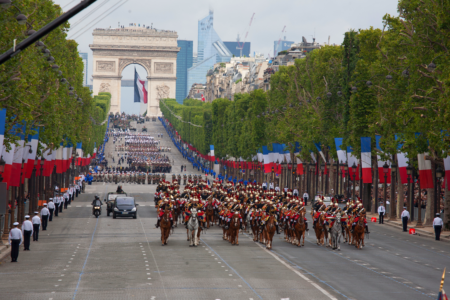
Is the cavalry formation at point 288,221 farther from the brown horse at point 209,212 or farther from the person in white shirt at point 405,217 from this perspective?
the person in white shirt at point 405,217

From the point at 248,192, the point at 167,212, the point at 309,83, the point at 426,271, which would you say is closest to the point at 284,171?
the point at 309,83

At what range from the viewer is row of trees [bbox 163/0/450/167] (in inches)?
1505

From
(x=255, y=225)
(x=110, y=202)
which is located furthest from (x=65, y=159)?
(x=255, y=225)

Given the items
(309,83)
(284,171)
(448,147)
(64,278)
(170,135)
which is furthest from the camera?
(170,135)

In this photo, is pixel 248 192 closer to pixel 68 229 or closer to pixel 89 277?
pixel 68 229

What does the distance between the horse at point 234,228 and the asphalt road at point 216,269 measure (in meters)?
0.47

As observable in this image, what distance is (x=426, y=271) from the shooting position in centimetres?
2534

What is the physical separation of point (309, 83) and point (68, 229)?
36.0 m

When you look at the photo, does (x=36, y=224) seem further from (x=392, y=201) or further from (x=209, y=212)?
(x=392, y=201)

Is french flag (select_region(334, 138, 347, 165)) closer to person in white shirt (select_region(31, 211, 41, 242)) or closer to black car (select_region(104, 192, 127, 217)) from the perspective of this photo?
black car (select_region(104, 192, 127, 217))

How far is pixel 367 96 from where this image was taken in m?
57.2

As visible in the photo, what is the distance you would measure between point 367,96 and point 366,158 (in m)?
6.46

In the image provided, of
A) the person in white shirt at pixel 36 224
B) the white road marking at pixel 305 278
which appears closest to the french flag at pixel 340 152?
the person in white shirt at pixel 36 224

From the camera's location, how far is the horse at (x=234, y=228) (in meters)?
33.0
